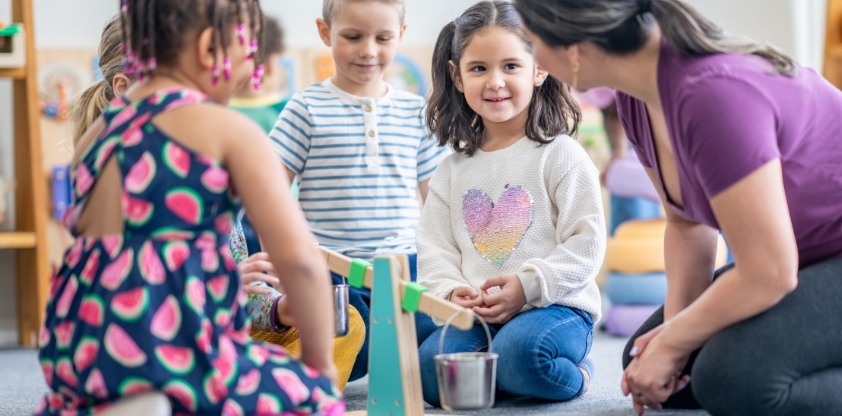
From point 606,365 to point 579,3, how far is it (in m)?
1.04

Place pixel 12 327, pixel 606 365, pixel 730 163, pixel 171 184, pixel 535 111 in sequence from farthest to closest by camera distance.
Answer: pixel 12 327 < pixel 606 365 < pixel 535 111 < pixel 730 163 < pixel 171 184

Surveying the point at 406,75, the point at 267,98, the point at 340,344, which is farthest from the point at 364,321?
the point at 406,75

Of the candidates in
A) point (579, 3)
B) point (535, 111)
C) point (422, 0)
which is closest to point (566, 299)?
point (535, 111)

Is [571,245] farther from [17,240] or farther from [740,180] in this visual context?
[17,240]

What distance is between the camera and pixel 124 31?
928 mm

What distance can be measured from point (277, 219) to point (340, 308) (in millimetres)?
386

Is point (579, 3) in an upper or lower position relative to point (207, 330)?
upper

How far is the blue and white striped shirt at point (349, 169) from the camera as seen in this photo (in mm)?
1678

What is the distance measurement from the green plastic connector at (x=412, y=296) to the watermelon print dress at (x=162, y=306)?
0.72 feet

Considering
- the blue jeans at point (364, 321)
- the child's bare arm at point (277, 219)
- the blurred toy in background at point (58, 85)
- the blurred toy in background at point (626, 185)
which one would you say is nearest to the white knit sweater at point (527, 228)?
the blue jeans at point (364, 321)

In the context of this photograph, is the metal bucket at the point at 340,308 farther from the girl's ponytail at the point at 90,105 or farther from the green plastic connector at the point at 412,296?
the girl's ponytail at the point at 90,105

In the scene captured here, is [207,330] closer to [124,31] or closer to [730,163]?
[124,31]

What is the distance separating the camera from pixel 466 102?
1578mm

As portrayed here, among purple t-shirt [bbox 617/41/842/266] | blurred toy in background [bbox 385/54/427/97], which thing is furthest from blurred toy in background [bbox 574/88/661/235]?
purple t-shirt [bbox 617/41/842/266]
